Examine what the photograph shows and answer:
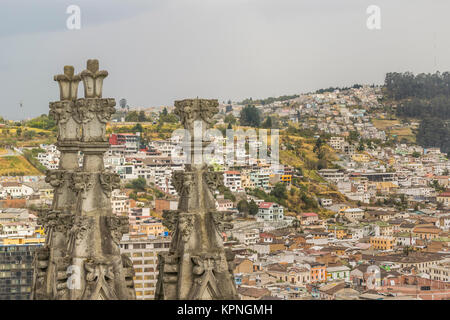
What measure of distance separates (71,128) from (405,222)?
247ft

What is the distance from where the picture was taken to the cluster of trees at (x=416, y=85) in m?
130

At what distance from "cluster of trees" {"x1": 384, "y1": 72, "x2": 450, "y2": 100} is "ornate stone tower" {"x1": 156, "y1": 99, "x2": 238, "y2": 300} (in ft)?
420

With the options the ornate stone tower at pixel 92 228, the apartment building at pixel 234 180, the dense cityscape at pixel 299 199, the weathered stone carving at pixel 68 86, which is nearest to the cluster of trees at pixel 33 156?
the dense cityscape at pixel 299 199

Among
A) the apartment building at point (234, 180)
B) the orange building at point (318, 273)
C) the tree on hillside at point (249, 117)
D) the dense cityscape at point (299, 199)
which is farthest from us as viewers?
the tree on hillside at point (249, 117)

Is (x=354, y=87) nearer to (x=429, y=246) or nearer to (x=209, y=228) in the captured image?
(x=429, y=246)

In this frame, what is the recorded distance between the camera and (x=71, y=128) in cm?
530

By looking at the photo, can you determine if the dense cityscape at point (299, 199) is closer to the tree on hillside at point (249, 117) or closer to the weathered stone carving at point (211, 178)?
the tree on hillside at point (249, 117)

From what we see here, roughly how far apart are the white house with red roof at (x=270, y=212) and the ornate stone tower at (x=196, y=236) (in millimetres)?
75273

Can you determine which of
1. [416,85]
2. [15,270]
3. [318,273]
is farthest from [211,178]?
[416,85]

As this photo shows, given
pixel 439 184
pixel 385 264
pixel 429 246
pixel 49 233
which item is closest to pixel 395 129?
pixel 439 184

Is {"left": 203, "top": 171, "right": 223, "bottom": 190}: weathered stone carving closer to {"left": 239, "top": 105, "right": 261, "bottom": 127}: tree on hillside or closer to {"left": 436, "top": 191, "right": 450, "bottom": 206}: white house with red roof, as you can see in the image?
{"left": 436, "top": 191, "right": 450, "bottom": 206}: white house with red roof

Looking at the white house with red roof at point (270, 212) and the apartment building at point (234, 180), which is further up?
the apartment building at point (234, 180)

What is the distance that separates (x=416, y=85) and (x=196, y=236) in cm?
13513

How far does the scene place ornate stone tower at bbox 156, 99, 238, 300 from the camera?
401 cm
